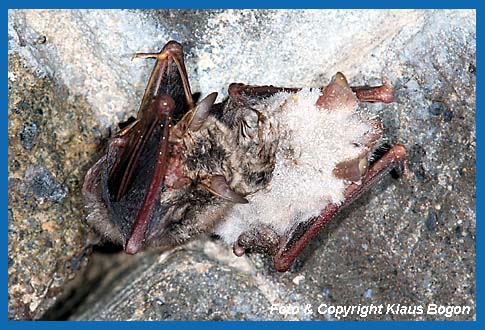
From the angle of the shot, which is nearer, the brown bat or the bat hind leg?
the brown bat

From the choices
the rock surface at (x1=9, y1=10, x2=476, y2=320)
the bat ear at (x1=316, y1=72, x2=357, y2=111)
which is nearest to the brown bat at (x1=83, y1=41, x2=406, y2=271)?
the bat ear at (x1=316, y1=72, x2=357, y2=111)

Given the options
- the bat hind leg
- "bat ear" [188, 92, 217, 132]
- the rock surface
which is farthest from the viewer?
the rock surface

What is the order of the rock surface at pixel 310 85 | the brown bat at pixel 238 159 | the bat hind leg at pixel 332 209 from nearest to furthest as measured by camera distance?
the brown bat at pixel 238 159, the bat hind leg at pixel 332 209, the rock surface at pixel 310 85

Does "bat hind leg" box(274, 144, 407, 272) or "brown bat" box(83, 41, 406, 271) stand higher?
"brown bat" box(83, 41, 406, 271)

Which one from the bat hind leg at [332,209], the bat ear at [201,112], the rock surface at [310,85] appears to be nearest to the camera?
the bat ear at [201,112]

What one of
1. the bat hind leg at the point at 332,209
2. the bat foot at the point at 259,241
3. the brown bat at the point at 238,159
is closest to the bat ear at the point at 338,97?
the brown bat at the point at 238,159

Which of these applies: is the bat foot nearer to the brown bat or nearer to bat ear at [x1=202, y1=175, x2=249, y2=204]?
the brown bat

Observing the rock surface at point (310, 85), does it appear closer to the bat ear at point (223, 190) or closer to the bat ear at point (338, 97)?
the bat ear at point (338, 97)
